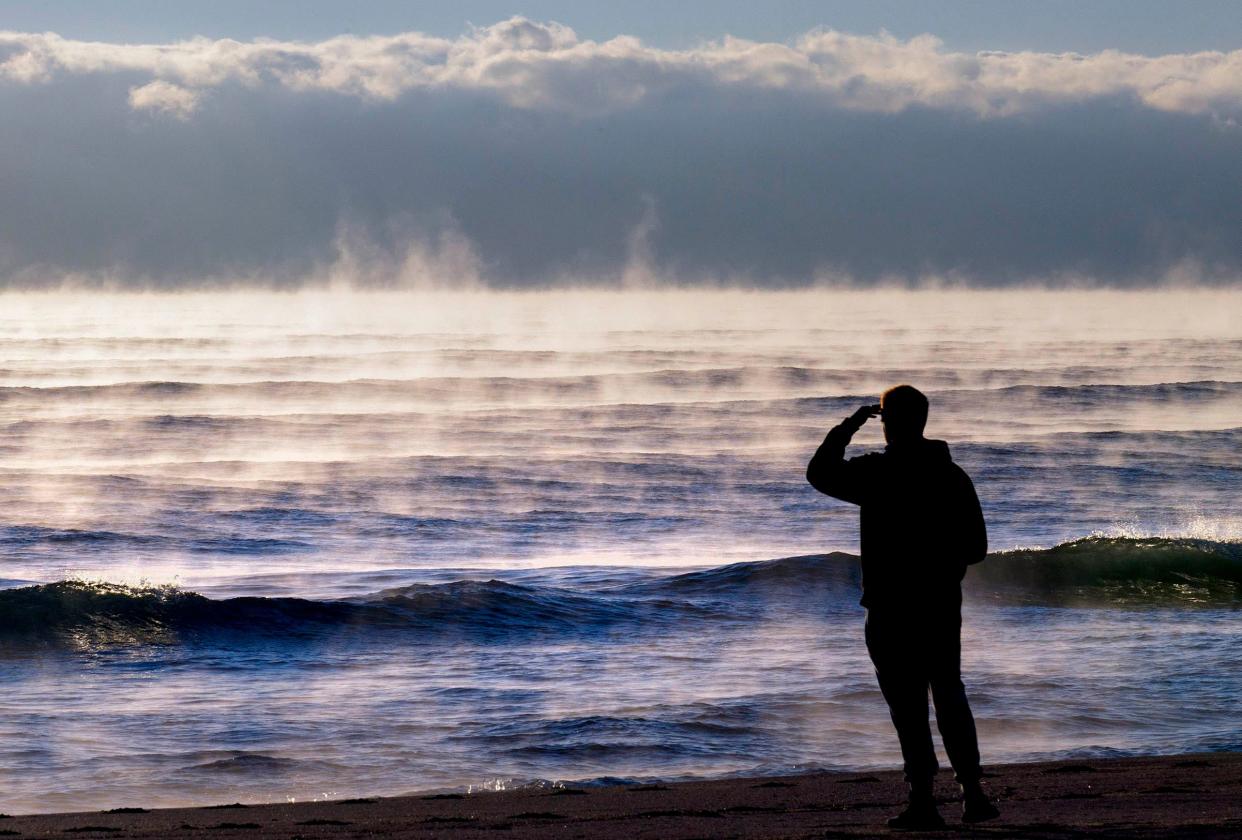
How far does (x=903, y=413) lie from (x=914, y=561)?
1.72 ft

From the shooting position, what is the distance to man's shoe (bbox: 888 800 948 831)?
505 cm

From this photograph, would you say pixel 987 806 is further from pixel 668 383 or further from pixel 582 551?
pixel 668 383

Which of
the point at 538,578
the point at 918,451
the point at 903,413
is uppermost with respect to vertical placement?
the point at 903,413

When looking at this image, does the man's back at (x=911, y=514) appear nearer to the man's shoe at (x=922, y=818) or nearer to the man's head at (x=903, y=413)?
the man's head at (x=903, y=413)

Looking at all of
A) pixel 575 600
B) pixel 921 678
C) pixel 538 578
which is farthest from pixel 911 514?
pixel 538 578

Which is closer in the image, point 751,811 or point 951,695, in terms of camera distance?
point 951,695

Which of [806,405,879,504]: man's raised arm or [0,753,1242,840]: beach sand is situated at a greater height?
[806,405,879,504]: man's raised arm

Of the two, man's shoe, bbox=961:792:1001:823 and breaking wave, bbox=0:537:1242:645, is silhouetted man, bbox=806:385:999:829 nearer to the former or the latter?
man's shoe, bbox=961:792:1001:823

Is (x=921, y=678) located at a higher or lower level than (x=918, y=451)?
lower

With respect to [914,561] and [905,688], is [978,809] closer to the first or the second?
[905,688]

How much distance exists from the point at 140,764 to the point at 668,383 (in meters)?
50.0

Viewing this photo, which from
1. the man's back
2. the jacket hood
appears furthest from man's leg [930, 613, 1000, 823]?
the jacket hood

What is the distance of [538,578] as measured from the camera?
60.7 feet

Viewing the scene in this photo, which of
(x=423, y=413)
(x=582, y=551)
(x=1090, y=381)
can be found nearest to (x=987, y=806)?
(x=582, y=551)
